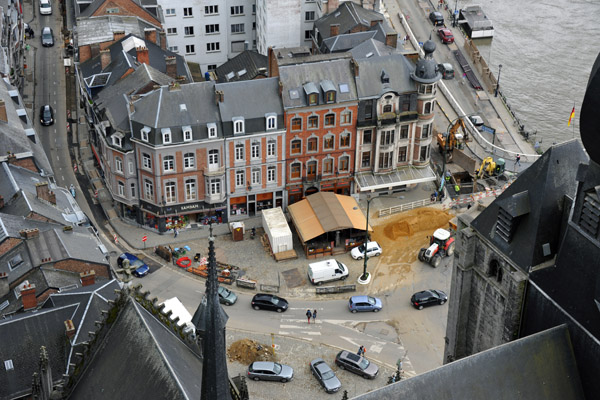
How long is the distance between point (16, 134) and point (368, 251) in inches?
1525

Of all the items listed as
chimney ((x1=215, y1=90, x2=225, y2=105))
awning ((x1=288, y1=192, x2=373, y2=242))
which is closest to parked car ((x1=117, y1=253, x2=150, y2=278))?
awning ((x1=288, y1=192, x2=373, y2=242))

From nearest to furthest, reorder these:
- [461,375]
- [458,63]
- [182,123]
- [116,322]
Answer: [461,375]
[116,322]
[182,123]
[458,63]

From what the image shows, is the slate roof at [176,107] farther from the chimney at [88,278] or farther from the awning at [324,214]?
the chimney at [88,278]

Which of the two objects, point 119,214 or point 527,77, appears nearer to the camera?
point 119,214

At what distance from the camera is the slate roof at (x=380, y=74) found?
99000mm

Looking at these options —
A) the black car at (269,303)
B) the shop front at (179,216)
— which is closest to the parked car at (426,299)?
the black car at (269,303)

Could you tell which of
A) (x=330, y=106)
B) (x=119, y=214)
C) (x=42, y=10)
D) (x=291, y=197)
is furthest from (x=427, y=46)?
(x=42, y=10)

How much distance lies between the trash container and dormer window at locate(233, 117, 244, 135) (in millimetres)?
10104

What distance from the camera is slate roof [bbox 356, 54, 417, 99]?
99.0 meters

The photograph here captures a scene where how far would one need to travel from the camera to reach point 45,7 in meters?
148

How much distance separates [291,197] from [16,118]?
1230 inches

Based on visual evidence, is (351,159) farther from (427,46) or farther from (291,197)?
(427,46)

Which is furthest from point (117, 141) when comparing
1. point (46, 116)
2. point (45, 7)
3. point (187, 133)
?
point (45, 7)

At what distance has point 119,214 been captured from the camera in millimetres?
102375
